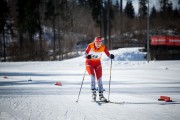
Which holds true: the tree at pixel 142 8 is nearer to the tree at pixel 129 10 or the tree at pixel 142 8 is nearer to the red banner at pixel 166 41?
the tree at pixel 129 10

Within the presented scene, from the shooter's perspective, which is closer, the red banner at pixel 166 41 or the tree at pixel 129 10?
the red banner at pixel 166 41

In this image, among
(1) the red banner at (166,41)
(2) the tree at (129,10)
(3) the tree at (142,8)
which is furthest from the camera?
(2) the tree at (129,10)

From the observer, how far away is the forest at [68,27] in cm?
4803

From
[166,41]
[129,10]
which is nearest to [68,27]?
[129,10]

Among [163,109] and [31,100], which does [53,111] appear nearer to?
[31,100]

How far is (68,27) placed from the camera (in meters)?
61.8

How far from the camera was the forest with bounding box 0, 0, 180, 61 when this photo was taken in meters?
48.0

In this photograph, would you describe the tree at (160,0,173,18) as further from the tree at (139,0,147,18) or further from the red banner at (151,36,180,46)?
the red banner at (151,36,180,46)

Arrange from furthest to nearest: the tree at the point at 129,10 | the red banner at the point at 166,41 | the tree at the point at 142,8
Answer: the tree at the point at 129,10
the tree at the point at 142,8
the red banner at the point at 166,41

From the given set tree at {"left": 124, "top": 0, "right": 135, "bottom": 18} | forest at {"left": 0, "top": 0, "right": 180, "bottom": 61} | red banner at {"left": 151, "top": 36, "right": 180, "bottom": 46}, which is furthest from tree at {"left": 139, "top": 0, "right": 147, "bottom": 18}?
red banner at {"left": 151, "top": 36, "right": 180, "bottom": 46}

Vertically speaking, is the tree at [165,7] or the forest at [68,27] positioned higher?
the tree at [165,7]

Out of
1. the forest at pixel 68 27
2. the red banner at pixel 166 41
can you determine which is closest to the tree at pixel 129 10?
the forest at pixel 68 27

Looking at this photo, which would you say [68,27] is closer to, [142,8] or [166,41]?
[142,8]

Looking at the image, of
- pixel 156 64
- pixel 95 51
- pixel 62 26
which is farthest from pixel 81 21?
pixel 95 51
